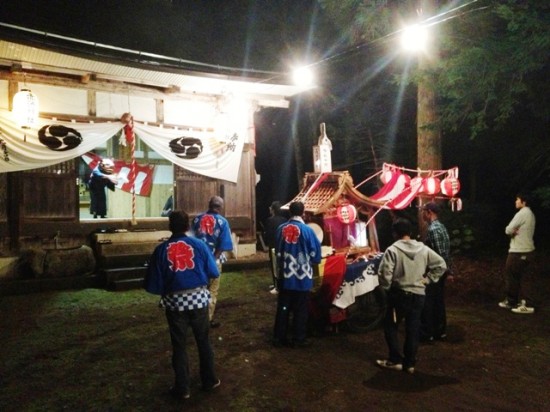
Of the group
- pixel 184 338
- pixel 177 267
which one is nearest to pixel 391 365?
pixel 184 338

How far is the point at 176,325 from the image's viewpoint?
5211mm

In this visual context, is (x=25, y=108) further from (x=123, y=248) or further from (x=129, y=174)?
(x=123, y=248)

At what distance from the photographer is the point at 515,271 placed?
9000 mm

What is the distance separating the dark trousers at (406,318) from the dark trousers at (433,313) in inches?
48.4

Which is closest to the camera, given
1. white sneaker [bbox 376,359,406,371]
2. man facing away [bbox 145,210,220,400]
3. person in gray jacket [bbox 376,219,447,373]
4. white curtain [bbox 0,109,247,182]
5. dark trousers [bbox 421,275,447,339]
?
man facing away [bbox 145,210,220,400]

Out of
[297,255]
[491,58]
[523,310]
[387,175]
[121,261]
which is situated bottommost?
[523,310]

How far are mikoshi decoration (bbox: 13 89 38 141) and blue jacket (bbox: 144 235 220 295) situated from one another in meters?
7.88

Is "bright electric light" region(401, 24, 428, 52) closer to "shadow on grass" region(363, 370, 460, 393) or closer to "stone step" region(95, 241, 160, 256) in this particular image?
"shadow on grass" region(363, 370, 460, 393)

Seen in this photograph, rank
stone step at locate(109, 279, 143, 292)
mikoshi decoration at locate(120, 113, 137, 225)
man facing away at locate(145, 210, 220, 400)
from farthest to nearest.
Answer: mikoshi decoration at locate(120, 113, 137, 225)
stone step at locate(109, 279, 143, 292)
man facing away at locate(145, 210, 220, 400)

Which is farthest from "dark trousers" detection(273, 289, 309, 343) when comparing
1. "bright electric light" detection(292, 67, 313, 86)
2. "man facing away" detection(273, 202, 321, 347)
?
"bright electric light" detection(292, 67, 313, 86)

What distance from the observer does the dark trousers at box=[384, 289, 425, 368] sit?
604 cm

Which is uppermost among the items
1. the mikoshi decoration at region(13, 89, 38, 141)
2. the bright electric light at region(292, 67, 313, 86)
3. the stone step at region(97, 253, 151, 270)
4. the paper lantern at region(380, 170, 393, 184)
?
the bright electric light at region(292, 67, 313, 86)

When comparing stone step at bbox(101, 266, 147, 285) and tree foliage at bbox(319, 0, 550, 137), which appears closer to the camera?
tree foliage at bbox(319, 0, 550, 137)

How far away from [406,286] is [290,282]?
1.79 meters
